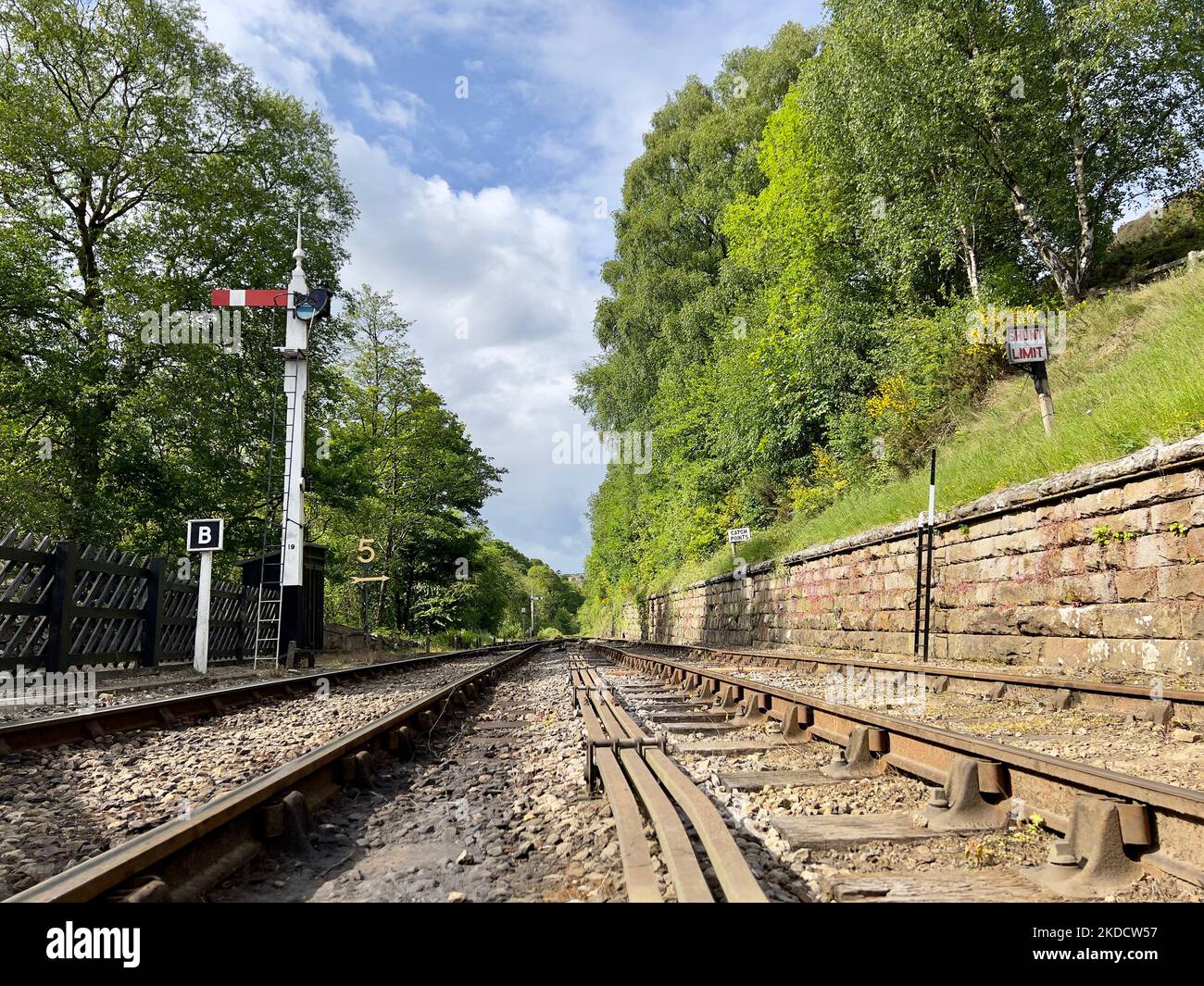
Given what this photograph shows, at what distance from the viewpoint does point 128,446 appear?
1702 cm

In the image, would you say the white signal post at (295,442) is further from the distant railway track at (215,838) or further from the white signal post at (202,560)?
the distant railway track at (215,838)

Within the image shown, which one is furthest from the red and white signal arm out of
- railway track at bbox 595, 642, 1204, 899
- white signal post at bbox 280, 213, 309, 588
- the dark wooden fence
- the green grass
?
the green grass

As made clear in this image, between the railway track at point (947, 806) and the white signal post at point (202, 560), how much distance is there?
9.62 metres

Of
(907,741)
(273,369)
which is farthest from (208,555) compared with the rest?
(907,741)

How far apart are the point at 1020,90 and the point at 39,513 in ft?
73.2

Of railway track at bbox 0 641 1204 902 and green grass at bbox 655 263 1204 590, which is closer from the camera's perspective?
railway track at bbox 0 641 1204 902

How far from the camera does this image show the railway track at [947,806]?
7.22 feet

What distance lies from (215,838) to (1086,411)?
34.2 feet

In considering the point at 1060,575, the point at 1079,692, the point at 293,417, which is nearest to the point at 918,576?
the point at 1060,575

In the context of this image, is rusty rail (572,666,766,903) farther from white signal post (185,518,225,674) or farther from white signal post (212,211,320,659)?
white signal post (212,211,320,659)

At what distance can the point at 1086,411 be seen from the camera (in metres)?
9.35

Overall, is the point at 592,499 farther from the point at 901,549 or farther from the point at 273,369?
the point at 901,549

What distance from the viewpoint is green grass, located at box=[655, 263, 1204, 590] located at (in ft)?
24.7

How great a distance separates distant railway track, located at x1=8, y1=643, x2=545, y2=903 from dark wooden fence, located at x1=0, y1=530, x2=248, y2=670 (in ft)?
21.0
